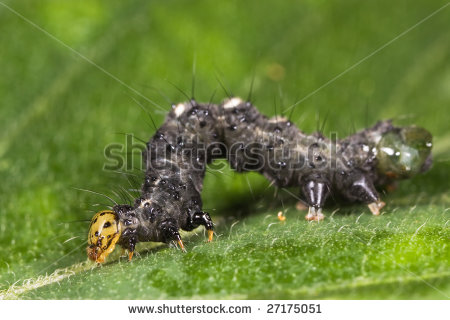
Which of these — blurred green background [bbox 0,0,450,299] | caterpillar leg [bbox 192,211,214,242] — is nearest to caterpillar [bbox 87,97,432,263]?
caterpillar leg [bbox 192,211,214,242]

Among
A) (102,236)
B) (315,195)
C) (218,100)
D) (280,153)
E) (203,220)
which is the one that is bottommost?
(102,236)

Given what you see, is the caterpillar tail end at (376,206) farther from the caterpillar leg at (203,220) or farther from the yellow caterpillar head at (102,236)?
the yellow caterpillar head at (102,236)

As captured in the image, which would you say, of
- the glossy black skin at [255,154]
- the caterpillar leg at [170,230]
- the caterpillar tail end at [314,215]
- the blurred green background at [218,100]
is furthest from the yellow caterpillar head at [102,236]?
the caterpillar tail end at [314,215]

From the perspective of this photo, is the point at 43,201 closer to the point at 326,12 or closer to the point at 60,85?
the point at 60,85

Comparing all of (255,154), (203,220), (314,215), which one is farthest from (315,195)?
(203,220)

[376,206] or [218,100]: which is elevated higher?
[218,100]

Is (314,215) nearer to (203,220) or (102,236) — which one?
(203,220)

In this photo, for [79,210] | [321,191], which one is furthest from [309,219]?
[79,210]
